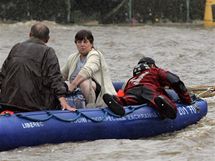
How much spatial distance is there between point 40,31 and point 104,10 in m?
15.7

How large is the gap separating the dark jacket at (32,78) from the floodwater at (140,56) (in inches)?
25.7

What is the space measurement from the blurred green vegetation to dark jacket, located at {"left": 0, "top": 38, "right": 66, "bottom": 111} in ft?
50.2

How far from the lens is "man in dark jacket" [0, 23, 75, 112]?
8125mm

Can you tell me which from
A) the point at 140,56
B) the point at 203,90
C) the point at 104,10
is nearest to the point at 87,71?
the point at 203,90

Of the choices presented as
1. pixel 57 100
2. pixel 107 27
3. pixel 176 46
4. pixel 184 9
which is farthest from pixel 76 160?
pixel 184 9

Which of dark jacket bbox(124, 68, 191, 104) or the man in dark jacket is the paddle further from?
the man in dark jacket

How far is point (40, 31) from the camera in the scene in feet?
27.1

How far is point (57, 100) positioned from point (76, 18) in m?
15.7

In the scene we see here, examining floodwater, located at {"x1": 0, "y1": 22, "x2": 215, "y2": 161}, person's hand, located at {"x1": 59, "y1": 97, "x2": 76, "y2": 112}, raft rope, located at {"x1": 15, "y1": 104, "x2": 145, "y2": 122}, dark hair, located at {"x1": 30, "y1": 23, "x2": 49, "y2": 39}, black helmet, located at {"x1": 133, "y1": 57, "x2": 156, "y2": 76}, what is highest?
dark hair, located at {"x1": 30, "y1": 23, "x2": 49, "y2": 39}

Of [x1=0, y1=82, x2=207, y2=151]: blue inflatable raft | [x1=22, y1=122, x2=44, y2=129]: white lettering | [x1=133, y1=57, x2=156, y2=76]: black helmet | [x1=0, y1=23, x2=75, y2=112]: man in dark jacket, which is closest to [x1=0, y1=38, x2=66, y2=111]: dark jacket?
[x1=0, y1=23, x2=75, y2=112]: man in dark jacket

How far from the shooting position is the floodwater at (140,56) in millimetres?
7438

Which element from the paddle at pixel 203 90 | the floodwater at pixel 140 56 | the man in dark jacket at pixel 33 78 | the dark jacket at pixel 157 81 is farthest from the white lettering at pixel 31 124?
the paddle at pixel 203 90

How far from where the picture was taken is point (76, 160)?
717 centimetres

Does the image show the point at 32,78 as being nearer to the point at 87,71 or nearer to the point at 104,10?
the point at 87,71
